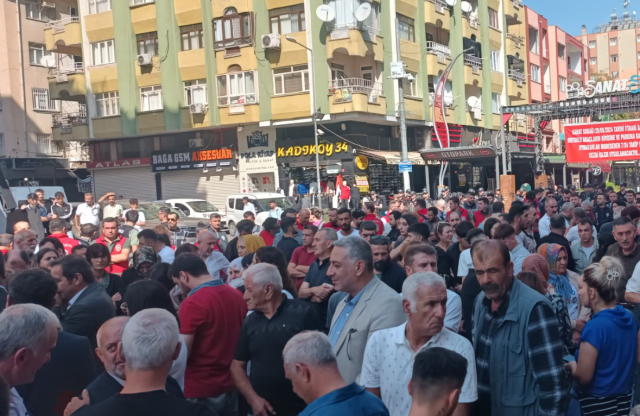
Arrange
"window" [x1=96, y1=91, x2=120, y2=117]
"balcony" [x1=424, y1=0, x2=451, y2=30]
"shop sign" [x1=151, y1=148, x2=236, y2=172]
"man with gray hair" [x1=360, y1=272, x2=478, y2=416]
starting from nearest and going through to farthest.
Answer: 1. "man with gray hair" [x1=360, y1=272, x2=478, y2=416]
2. "shop sign" [x1=151, y1=148, x2=236, y2=172]
3. "balcony" [x1=424, y1=0, x2=451, y2=30]
4. "window" [x1=96, y1=91, x2=120, y2=117]

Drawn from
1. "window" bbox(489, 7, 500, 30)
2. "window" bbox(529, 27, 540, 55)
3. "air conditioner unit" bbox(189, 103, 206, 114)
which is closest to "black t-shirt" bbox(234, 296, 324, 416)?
"air conditioner unit" bbox(189, 103, 206, 114)

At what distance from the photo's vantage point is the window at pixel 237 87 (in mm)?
33500

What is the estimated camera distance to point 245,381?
4.51 meters

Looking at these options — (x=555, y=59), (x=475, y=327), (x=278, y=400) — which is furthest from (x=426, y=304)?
(x=555, y=59)

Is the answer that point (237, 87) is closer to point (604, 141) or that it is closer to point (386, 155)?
point (386, 155)

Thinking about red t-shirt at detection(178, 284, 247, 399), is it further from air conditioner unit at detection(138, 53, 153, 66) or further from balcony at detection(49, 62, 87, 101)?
balcony at detection(49, 62, 87, 101)

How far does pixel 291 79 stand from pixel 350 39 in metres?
3.58

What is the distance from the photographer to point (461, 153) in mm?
26578

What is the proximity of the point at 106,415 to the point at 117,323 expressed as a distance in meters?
0.80

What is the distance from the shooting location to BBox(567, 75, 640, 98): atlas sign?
26.5 m

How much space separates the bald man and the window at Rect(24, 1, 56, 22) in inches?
1572

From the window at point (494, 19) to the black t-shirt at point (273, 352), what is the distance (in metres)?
43.9

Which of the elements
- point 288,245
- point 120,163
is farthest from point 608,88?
point 120,163

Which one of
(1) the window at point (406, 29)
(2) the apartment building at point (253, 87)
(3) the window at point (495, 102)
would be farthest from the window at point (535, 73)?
(1) the window at point (406, 29)
